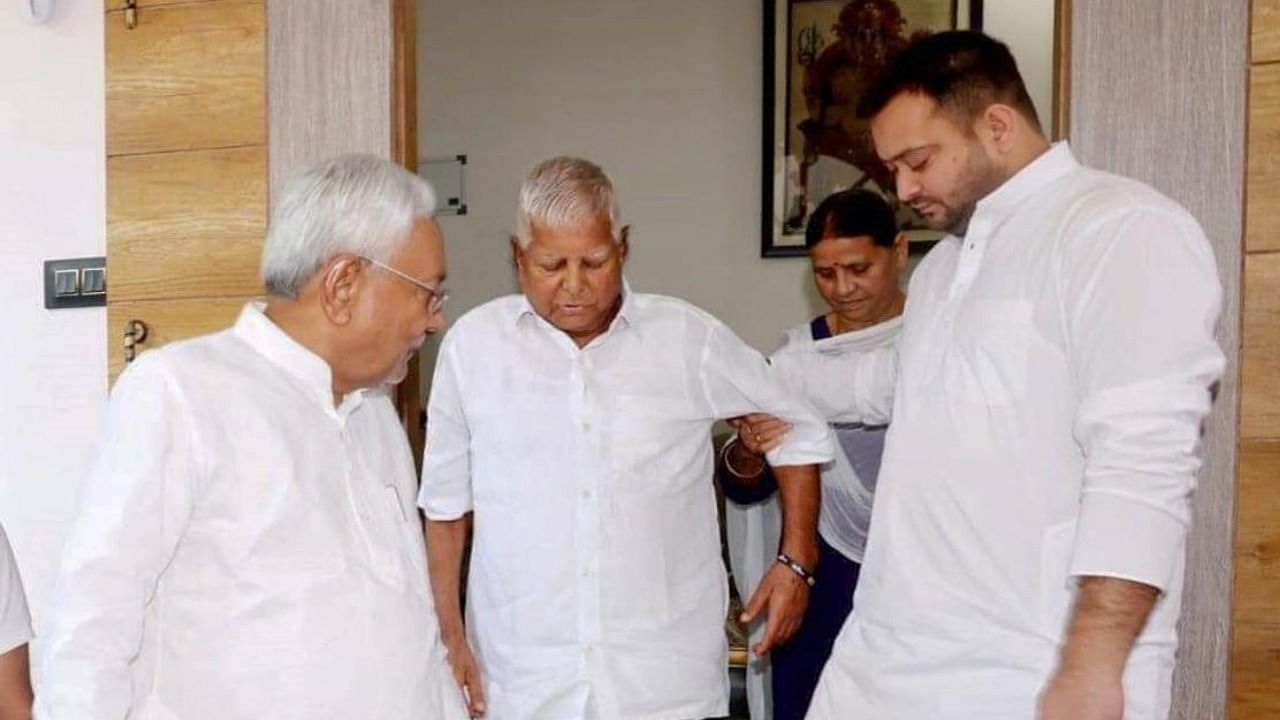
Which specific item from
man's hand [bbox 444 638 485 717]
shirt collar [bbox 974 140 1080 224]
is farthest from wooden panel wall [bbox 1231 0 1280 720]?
man's hand [bbox 444 638 485 717]

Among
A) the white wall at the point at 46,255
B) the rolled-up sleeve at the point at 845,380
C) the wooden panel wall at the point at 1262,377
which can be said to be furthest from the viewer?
the white wall at the point at 46,255

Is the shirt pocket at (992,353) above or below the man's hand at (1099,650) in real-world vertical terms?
above

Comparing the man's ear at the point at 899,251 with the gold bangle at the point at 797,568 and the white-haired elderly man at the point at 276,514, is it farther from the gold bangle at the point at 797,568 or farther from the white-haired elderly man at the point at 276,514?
the white-haired elderly man at the point at 276,514

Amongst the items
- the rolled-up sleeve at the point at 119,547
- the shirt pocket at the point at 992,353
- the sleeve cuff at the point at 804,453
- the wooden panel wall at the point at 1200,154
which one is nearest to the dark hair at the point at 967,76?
the shirt pocket at the point at 992,353

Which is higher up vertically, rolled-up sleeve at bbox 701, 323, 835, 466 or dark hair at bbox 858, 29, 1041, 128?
dark hair at bbox 858, 29, 1041, 128

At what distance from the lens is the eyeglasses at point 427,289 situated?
140cm

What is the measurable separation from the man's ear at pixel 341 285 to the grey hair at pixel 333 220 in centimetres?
1

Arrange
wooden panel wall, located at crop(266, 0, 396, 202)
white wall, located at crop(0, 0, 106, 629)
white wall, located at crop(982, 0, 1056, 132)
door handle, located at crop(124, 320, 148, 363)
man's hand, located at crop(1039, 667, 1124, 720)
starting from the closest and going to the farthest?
1. man's hand, located at crop(1039, 667, 1124, 720)
2. wooden panel wall, located at crop(266, 0, 396, 202)
3. door handle, located at crop(124, 320, 148, 363)
4. white wall, located at crop(0, 0, 106, 629)
5. white wall, located at crop(982, 0, 1056, 132)

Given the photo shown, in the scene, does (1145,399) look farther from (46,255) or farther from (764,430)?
(46,255)

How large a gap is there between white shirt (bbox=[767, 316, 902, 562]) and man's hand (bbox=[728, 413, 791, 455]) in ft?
0.93

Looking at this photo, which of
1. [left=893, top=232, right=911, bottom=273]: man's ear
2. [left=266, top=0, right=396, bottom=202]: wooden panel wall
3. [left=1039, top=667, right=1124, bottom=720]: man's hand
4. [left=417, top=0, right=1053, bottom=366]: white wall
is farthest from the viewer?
[left=417, top=0, right=1053, bottom=366]: white wall

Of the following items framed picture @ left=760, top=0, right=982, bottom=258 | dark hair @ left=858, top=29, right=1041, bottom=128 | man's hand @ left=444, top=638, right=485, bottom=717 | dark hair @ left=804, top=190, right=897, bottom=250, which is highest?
framed picture @ left=760, top=0, right=982, bottom=258

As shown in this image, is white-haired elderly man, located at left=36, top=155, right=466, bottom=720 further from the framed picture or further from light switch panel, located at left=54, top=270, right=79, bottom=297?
the framed picture

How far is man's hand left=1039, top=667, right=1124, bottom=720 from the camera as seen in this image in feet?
3.87
